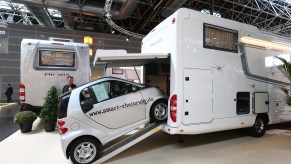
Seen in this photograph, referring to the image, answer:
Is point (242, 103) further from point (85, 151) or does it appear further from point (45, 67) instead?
point (45, 67)

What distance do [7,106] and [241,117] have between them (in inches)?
400

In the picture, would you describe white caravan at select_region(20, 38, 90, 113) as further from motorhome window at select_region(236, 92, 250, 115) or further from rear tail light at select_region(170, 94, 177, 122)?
motorhome window at select_region(236, 92, 250, 115)

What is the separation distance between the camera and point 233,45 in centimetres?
438

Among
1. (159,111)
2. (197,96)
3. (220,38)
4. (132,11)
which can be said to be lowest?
(159,111)

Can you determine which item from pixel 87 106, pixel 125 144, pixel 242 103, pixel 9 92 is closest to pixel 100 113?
pixel 87 106

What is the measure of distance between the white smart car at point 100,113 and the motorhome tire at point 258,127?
271 centimetres

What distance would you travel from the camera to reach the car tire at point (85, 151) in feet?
10.8

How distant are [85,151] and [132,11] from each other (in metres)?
7.88

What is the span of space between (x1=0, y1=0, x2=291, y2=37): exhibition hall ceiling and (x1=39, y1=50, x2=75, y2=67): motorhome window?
3.32 m

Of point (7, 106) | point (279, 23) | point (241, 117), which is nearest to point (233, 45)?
point (241, 117)

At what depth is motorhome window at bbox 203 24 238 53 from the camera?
4.02 m

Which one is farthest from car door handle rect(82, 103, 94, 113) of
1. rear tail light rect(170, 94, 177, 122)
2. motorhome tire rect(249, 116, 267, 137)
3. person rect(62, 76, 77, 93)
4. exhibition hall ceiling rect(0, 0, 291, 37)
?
exhibition hall ceiling rect(0, 0, 291, 37)

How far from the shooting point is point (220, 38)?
165 inches

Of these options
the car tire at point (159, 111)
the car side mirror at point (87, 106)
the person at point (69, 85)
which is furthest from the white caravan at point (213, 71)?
the person at point (69, 85)
